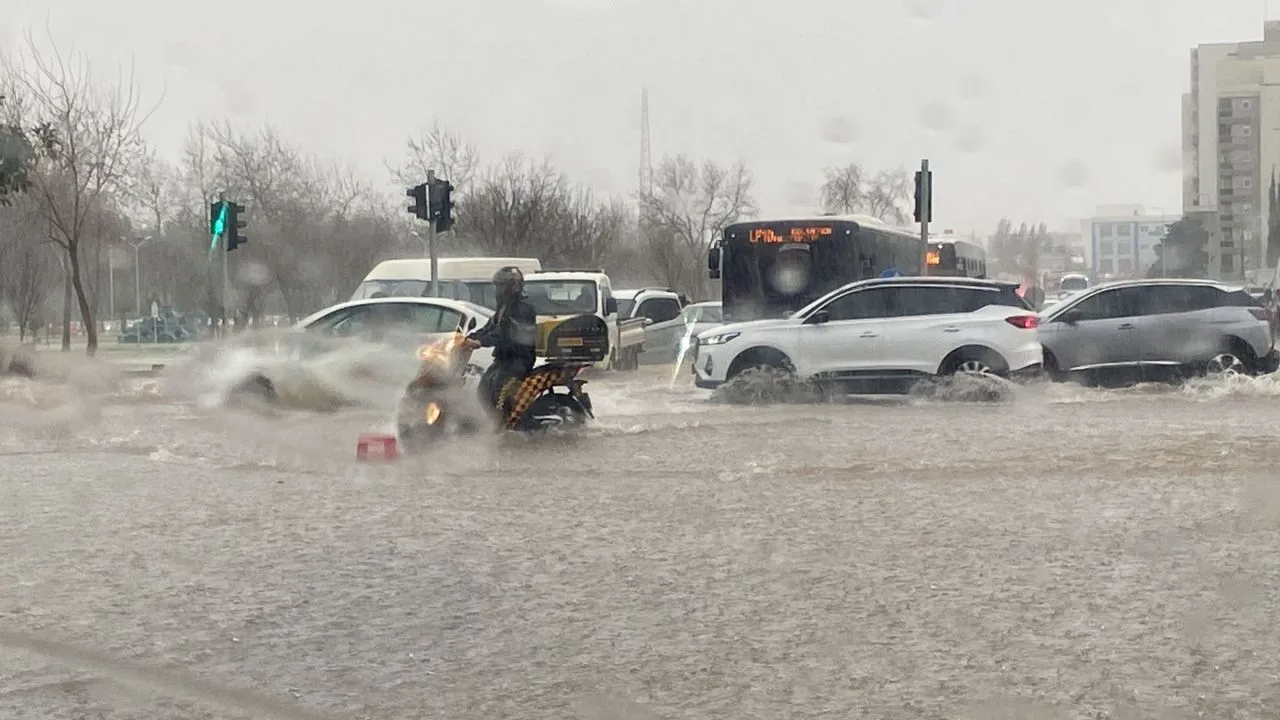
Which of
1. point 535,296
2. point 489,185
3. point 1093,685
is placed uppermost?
point 489,185

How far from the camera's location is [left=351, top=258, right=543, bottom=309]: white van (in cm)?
2873

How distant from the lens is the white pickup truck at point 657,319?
32.2 meters

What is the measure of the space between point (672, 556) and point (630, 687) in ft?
9.06

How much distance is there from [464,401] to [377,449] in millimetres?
1302

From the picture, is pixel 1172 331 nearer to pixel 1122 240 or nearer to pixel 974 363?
pixel 974 363

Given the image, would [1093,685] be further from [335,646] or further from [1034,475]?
[1034,475]

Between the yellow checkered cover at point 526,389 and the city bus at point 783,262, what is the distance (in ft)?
43.7

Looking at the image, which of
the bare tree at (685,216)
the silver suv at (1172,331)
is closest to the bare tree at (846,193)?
the bare tree at (685,216)

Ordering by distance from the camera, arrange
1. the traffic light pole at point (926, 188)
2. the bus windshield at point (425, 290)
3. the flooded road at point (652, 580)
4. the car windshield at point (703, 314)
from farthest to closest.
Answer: the car windshield at point (703, 314) → the traffic light pole at point (926, 188) → the bus windshield at point (425, 290) → the flooded road at point (652, 580)

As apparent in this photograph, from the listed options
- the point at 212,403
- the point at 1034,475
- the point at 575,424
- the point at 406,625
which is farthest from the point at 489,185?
the point at 406,625

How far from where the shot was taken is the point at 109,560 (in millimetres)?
8734

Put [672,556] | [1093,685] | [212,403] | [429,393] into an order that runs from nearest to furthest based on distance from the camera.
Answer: [1093,685] < [672,556] < [429,393] < [212,403]

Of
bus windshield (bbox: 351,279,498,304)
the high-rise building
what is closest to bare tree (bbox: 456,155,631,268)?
bus windshield (bbox: 351,279,498,304)

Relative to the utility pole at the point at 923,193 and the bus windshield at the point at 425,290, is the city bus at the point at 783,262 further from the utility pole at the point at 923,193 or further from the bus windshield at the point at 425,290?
the bus windshield at the point at 425,290
